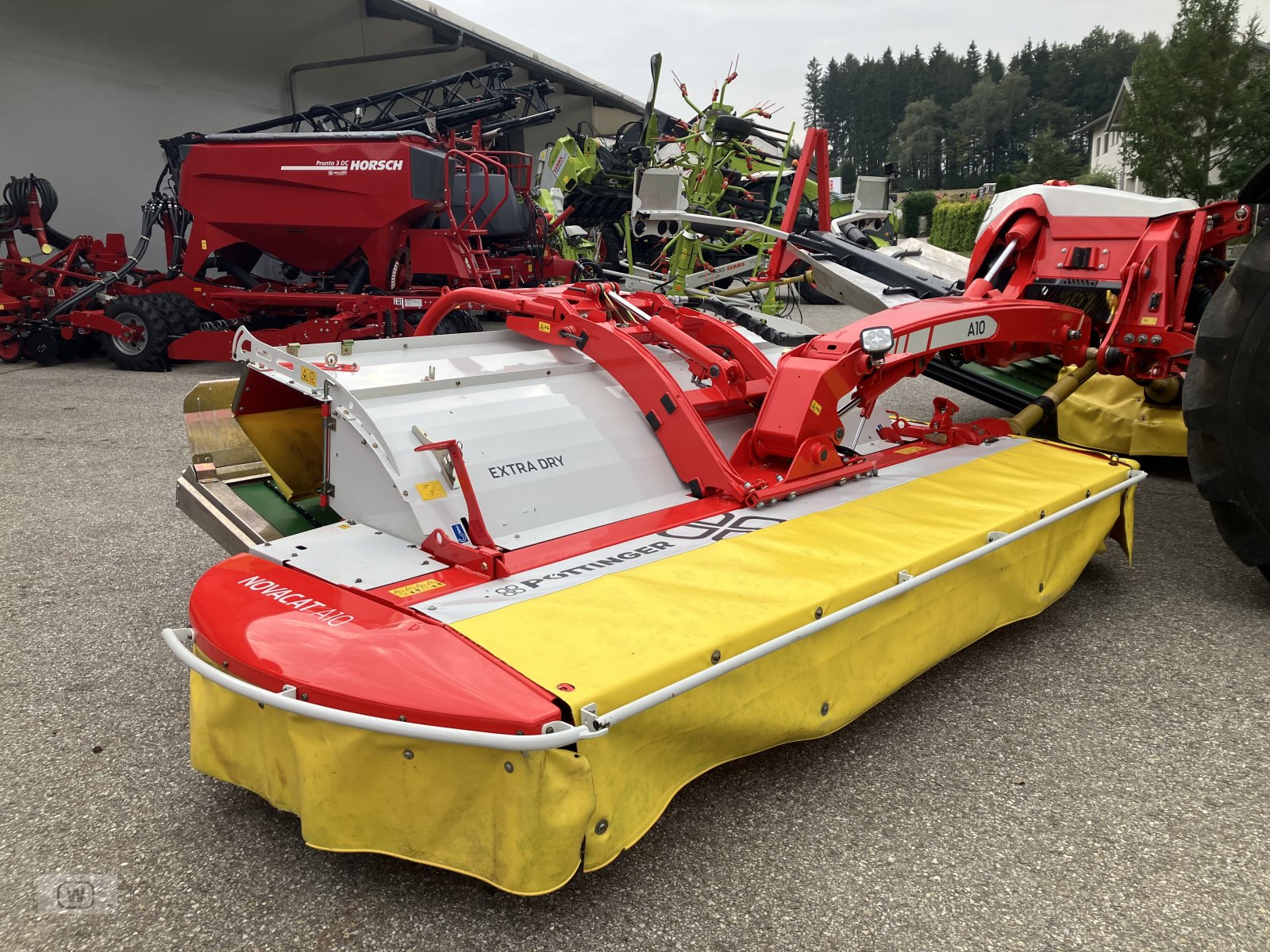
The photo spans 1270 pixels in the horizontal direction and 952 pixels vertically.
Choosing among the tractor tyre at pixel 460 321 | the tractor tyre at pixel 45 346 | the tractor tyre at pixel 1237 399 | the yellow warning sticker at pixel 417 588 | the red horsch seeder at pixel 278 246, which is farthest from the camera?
the tractor tyre at pixel 45 346

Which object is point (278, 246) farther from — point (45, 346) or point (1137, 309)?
point (1137, 309)

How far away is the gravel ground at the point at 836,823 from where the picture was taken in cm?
170

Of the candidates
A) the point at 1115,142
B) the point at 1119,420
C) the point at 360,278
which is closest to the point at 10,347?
the point at 360,278

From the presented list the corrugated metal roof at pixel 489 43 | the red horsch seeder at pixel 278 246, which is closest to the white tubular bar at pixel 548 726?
the red horsch seeder at pixel 278 246

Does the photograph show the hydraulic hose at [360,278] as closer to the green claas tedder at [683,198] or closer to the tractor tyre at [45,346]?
the green claas tedder at [683,198]

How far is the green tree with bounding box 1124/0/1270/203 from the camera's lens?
86.7 ft

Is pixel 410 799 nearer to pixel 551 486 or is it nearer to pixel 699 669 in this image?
pixel 699 669

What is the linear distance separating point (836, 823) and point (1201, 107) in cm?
3294

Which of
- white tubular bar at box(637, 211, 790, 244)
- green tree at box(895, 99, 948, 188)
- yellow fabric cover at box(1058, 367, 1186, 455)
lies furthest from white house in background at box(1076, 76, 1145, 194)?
white tubular bar at box(637, 211, 790, 244)

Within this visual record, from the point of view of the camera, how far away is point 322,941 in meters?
1.66

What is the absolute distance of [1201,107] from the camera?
1088 inches

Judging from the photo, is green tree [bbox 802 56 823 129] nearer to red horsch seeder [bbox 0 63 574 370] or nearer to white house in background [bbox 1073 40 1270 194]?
white house in background [bbox 1073 40 1270 194]

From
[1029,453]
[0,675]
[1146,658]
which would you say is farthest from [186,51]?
[1146,658]

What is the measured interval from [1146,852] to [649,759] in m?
1.08
